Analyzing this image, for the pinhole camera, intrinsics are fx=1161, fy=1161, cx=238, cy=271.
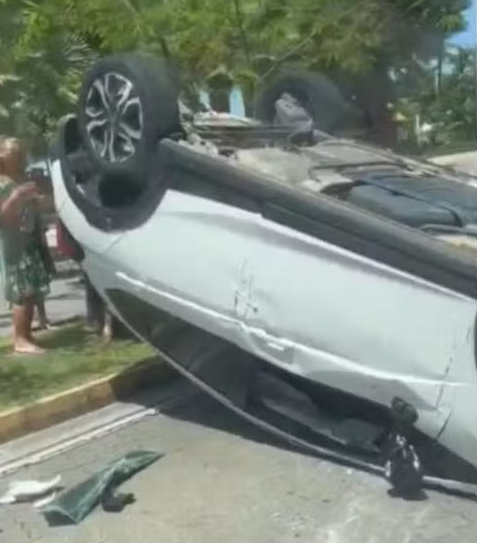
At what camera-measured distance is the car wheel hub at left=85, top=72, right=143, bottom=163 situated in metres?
5.55

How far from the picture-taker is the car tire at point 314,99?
7031 mm

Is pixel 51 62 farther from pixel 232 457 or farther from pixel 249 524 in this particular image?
pixel 249 524

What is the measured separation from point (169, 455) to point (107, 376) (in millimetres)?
1249

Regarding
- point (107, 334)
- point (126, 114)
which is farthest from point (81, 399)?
point (126, 114)

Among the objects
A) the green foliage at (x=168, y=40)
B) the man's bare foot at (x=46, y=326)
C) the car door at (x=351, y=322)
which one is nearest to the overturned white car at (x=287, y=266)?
the car door at (x=351, y=322)

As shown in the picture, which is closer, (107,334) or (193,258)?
(193,258)

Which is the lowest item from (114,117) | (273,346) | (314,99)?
(273,346)

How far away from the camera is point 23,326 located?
301 inches

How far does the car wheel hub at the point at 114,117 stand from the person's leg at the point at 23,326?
2082 millimetres

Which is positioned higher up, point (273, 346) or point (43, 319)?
point (273, 346)

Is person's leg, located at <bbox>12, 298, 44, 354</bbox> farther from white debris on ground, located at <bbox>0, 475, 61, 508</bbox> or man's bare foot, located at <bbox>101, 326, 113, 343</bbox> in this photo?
white debris on ground, located at <bbox>0, 475, 61, 508</bbox>


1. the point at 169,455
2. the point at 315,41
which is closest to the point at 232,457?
the point at 169,455

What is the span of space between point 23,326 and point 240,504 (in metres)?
3.13

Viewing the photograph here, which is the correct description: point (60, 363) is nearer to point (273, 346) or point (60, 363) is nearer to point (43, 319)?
point (43, 319)
